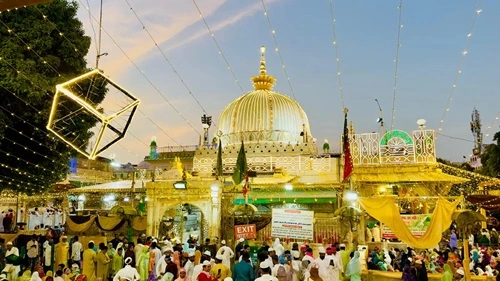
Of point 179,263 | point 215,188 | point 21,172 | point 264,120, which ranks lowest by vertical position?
point 179,263

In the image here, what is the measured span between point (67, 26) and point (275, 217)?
10.9m

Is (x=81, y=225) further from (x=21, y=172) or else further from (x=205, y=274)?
(x=205, y=274)

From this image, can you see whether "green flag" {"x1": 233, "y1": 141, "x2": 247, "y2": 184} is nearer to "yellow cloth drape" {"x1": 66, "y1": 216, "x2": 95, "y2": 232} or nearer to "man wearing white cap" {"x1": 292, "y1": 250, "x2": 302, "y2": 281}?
"man wearing white cap" {"x1": 292, "y1": 250, "x2": 302, "y2": 281}

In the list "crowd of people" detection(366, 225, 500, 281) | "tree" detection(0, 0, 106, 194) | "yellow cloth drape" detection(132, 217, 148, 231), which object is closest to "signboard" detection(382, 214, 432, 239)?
"crowd of people" detection(366, 225, 500, 281)

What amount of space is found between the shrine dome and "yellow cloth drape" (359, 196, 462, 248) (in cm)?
1388

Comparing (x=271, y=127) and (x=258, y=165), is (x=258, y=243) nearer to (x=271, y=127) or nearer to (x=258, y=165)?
(x=258, y=165)

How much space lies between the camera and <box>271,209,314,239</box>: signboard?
48.4ft

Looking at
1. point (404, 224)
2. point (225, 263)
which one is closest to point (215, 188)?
point (225, 263)

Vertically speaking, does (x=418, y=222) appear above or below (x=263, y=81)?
below

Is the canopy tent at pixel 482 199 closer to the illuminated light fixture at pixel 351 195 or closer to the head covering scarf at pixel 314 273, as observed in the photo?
the illuminated light fixture at pixel 351 195

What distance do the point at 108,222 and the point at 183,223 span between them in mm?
3540

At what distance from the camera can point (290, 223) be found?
1488 centimetres

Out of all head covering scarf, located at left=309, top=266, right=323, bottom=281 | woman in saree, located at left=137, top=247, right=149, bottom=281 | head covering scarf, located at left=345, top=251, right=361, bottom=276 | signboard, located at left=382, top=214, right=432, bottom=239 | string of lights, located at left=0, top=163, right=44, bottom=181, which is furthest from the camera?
string of lights, located at left=0, top=163, right=44, bottom=181

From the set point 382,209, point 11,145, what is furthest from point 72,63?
point 382,209
